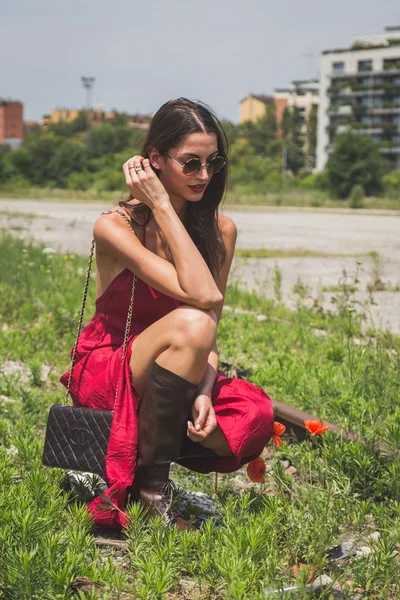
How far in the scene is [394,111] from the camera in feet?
345

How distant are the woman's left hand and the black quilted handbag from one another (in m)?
0.32

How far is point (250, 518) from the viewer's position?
3025 mm

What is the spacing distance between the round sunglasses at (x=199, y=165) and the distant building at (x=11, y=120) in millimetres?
187631

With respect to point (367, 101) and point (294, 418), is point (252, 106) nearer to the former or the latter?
point (367, 101)

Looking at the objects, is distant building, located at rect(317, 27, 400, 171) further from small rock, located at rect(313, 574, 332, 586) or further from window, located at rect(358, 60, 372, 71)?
small rock, located at rect(313, 574, 332, 586)

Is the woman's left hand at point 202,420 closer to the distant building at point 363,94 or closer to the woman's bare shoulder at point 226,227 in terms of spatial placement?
the woman's bare shoulder at point 226,227

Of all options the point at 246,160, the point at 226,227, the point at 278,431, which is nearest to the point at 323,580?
the point at 278,431

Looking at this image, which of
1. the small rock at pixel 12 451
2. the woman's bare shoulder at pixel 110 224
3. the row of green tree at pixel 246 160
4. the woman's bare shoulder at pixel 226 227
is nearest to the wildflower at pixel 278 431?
the woman's bare shoulder at pixel 226 227

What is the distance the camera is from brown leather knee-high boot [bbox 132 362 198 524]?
3225 millimetres

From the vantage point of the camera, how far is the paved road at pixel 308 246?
10.6 meters

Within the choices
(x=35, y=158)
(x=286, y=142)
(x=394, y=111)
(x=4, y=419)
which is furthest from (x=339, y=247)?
(x=286, y=142)

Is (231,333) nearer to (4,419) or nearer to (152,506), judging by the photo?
(4,419)

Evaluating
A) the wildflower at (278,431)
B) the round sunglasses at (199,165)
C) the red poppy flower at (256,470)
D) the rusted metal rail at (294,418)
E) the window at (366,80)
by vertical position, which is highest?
the window at (366,80)

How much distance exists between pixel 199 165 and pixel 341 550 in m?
1.55
